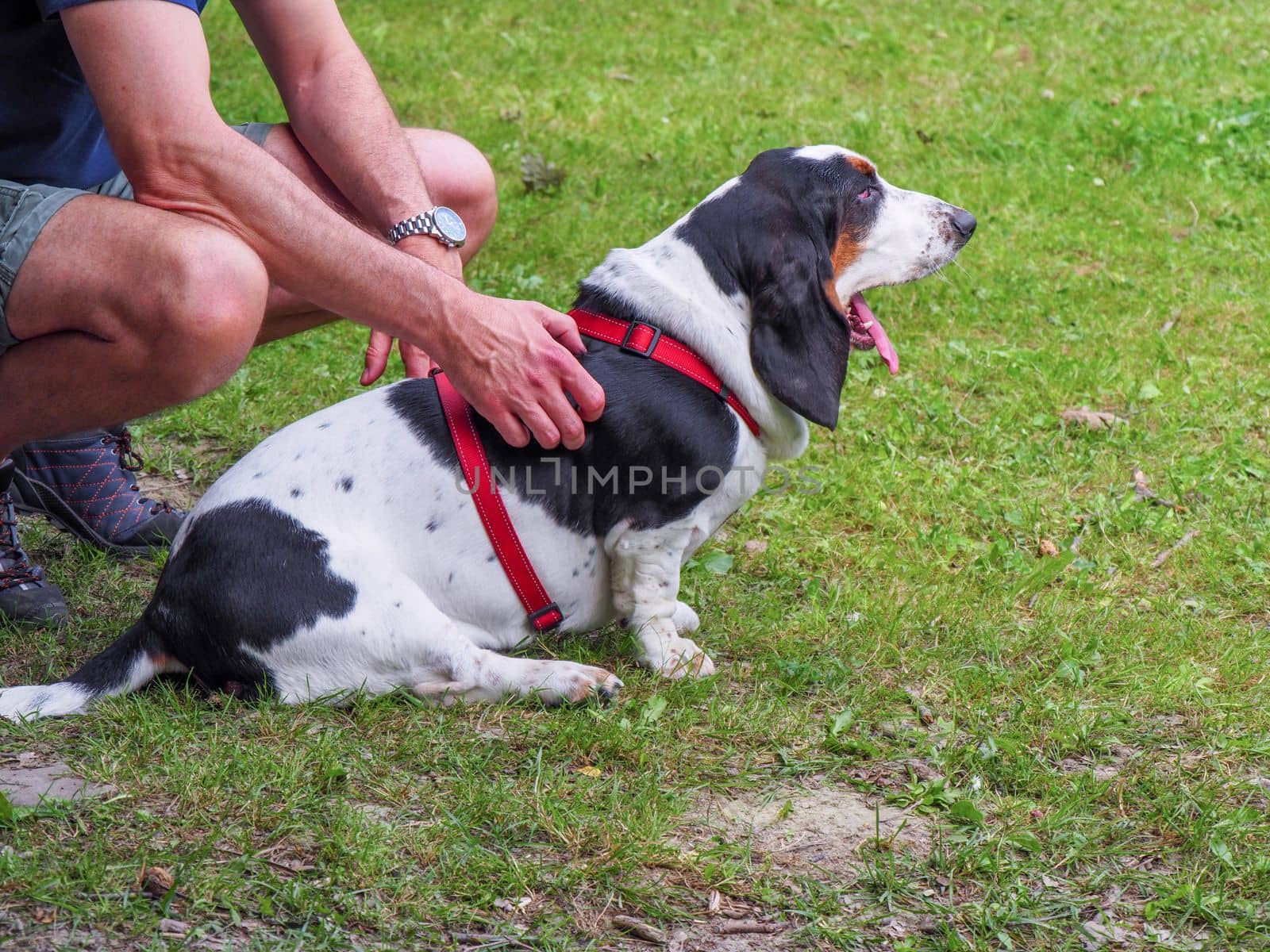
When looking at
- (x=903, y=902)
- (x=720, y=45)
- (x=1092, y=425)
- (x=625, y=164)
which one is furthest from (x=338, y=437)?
(x=720, y=45)

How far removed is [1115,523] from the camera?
148 inches

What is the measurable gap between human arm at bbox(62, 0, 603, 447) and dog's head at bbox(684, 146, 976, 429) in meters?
0.46

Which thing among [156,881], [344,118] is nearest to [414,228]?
[344,118]

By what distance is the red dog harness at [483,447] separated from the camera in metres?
2.71

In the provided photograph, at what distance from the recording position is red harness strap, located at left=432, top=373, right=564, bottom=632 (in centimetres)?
270

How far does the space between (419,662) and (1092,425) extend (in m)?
2.69

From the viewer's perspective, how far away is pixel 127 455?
145 inches

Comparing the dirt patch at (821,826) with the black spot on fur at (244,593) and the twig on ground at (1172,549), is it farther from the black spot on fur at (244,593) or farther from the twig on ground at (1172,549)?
the twig on ground at (1172,549)

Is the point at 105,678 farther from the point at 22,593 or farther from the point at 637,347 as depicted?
the point at 637,347

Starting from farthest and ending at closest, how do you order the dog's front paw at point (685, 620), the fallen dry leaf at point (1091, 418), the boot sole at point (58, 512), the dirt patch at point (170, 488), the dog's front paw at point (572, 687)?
the fallen dry leaf at point (1091, 418), the dirt patch at point (170, 488), the boot sole at point (58, 512), the dog's front paw at point (685, 620), the dog's front paw at point (572, 687)

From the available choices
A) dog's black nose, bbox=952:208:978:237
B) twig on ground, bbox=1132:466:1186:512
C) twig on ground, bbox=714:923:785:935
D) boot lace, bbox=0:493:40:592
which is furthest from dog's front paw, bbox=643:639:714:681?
twig on ground, bbox=1132:466:1186:512

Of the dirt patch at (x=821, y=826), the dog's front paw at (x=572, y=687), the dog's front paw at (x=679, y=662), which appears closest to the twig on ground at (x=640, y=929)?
the dirt patch at (x=821, y=826)

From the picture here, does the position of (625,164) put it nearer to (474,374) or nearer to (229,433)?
(229,433)

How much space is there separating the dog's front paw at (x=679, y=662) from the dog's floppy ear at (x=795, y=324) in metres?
0.61
